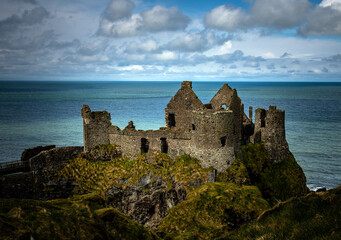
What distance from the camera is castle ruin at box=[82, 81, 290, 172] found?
76.6 feet

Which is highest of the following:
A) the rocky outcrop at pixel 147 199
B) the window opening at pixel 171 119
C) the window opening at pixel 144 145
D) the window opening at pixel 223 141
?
the window opening at pixel 171 119

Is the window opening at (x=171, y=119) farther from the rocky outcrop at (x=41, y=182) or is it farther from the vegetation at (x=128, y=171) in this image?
the rocky outcrop at (x=41, y=182)

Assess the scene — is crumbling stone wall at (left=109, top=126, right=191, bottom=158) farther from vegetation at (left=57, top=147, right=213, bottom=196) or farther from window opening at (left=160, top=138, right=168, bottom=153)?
vegetation at (left=57, top=147, right=213, bottom=196)

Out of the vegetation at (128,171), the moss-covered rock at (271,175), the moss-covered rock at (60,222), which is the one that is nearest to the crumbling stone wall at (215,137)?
the vegetation at (128,171)

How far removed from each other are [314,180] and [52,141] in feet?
169

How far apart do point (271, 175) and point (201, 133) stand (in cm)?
955

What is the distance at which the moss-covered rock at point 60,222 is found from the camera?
18.4 ft

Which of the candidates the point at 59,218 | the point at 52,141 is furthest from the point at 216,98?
the point at 52,141

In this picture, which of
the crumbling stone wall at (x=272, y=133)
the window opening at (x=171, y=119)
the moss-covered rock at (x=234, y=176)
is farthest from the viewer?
the window opening at (x=171, y=119)

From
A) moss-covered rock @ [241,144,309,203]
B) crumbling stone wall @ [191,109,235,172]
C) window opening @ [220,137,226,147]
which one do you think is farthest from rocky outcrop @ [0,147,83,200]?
moss-covered rock @ [241,144,309,203]

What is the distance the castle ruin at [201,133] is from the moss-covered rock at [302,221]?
11549mm

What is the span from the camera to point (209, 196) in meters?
17.2

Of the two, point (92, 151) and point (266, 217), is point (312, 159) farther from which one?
point (266, 217)

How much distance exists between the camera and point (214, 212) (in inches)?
614
